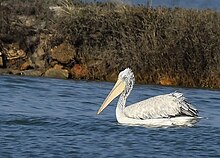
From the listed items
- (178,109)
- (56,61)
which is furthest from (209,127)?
(56,61)

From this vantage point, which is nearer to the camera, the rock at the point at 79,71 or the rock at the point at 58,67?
the rock at the point at 79,71

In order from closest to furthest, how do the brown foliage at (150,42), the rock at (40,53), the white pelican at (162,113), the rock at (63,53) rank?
the white pelican at (162,113)
the brown foliage at (150,42)
the rock at (63,53)
the rock at (40,53)

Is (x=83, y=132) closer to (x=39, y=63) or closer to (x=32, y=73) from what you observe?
(x=32, y=73)

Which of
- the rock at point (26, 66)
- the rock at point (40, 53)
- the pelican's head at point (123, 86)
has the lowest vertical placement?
the rock at point (26, 66)

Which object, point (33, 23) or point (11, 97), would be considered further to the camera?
point (33, 23)

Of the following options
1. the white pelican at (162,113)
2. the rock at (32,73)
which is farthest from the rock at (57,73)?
the white pelican at (162,113)

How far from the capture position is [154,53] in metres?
20.8

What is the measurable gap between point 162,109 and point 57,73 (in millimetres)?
8683

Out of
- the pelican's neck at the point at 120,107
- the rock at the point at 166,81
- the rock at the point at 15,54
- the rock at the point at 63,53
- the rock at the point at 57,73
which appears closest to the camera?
the pelican's neck at the point at 120,107

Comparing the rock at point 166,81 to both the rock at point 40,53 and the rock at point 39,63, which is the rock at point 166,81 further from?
the rock at point 40,53

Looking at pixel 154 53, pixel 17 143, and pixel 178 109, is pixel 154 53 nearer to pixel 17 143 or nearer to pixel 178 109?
pixel 178 109

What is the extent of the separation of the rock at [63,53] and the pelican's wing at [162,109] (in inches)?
352

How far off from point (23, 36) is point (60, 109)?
847 centimetres

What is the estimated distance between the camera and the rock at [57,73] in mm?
21000
